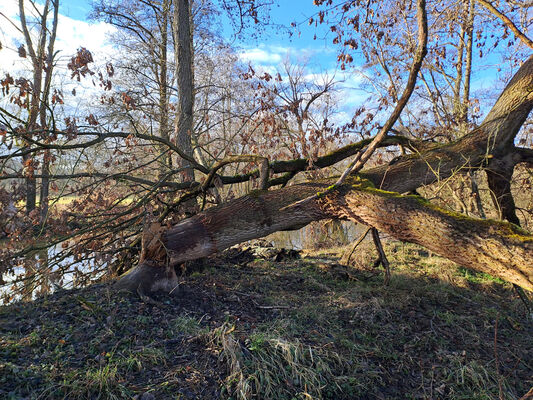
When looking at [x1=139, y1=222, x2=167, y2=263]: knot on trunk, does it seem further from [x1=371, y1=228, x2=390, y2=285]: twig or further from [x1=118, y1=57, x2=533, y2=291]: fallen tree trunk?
[x1=371, y1=228, x2=390, y2=285]: twig

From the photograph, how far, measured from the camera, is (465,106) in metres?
8.34

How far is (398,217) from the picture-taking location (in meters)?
3.52

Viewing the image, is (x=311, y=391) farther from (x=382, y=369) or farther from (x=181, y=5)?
(x=181, y=5)

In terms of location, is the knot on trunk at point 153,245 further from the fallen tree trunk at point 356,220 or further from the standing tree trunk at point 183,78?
the standing tree trunk at point 183,78

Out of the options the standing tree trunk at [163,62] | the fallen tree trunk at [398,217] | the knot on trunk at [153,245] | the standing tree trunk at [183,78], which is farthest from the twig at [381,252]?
the standing tree trunk at [163,62]

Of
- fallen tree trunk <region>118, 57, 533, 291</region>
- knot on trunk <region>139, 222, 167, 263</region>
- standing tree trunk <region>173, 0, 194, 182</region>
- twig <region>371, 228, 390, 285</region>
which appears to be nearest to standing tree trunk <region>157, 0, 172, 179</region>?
standing tree trunk <region>173, 0, 194, 182</region>

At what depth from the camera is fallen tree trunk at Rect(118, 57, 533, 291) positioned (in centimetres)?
293

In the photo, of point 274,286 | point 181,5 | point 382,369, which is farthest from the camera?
point 181,5

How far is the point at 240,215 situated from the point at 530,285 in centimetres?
287

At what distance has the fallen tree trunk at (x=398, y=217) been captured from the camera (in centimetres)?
293

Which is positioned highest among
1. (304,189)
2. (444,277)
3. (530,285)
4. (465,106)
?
(465,106)

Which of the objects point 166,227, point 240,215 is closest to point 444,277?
point 240,215

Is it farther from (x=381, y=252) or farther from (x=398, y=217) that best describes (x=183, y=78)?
A: (x=398, y=217)

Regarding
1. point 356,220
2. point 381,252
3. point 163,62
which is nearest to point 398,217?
point 356,220
